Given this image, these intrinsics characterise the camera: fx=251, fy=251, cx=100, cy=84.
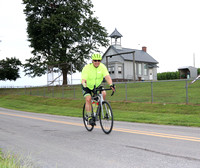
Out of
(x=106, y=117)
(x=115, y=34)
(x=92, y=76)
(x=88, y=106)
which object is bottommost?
(x=106, y=117)

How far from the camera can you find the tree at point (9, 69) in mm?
56688

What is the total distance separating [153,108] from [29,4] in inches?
1289

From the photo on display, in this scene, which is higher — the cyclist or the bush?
the bush

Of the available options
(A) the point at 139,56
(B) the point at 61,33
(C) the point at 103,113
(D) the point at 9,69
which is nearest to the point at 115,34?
(A) the point at 139,56

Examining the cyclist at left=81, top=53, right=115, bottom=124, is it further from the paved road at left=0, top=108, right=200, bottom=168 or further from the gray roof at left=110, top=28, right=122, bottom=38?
the gray roof at left=110, top=28, right=122, bottom=38

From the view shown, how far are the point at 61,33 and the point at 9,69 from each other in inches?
964

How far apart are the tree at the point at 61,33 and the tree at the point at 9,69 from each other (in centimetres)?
1624

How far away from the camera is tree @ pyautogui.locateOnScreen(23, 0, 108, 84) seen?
128 feet

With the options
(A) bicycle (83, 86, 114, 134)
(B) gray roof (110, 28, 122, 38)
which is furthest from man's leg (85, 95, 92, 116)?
(B) gray roof (110, 28, 122, 38)

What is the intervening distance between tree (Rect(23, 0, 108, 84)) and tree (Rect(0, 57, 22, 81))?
1624 cm

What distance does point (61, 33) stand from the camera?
3769 cm

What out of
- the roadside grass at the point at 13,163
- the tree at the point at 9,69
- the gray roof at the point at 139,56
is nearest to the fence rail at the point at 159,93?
the roadside grass at the point at 13,163

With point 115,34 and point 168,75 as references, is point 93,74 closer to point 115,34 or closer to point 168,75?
point 115,34

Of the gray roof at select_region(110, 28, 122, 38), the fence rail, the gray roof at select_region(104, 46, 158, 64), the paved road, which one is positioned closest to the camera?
the paved road
